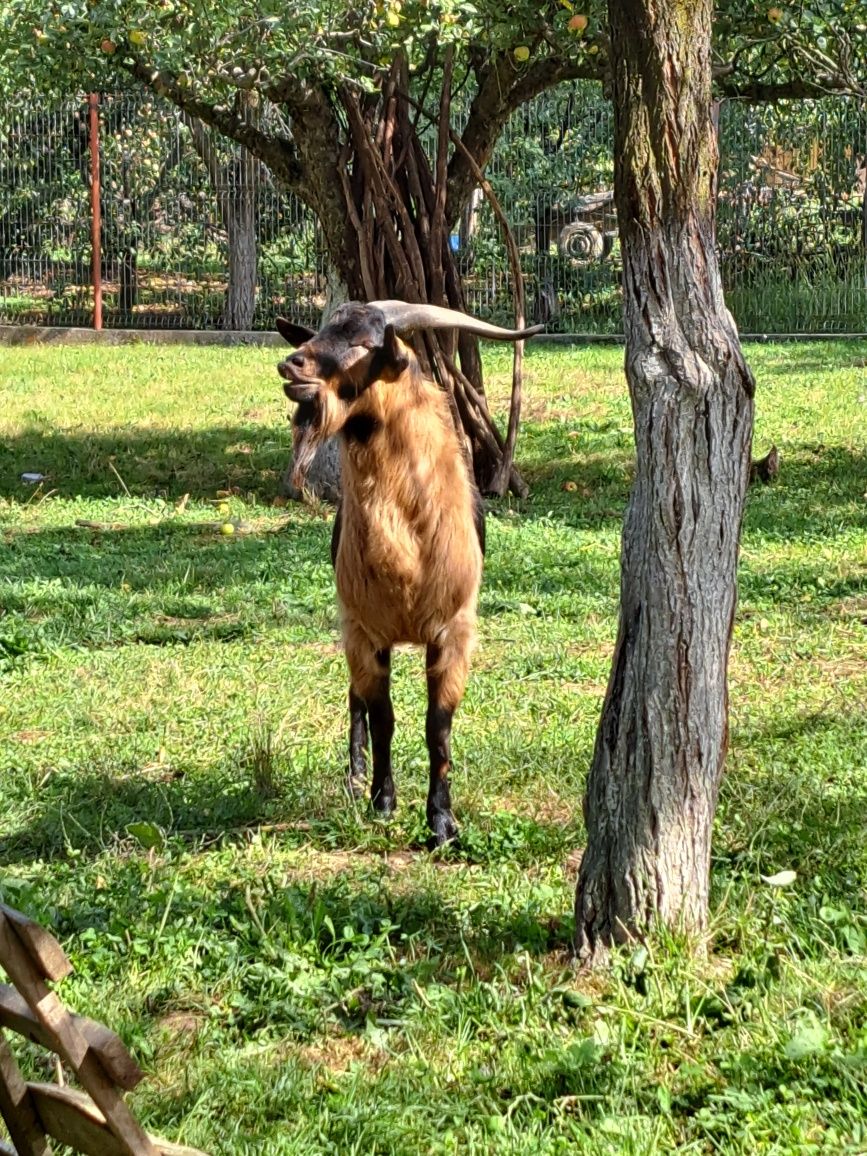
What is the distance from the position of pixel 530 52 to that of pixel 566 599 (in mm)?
4151

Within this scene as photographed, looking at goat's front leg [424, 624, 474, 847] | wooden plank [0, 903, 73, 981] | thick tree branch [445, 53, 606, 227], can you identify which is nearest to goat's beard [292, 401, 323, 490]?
goat's front leg [424, 624, 474, 847]

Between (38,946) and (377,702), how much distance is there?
354 cm

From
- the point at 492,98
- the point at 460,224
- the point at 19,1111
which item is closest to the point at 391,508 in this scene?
the point at 19,1111

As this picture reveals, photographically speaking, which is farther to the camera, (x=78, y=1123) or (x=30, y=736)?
(x=30, y=736)

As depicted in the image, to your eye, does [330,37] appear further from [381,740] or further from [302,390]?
[381,740]

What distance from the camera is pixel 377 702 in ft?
19.0

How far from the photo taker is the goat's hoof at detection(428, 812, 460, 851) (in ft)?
17.7

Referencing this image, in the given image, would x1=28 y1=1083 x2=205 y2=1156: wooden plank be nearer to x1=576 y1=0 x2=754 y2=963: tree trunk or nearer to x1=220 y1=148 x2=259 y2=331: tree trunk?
x1=576 y1=0 x2=754 y2=963: tree trunk

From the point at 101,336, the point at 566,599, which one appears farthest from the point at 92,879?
the point at 101,336

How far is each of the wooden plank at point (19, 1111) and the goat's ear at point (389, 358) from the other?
3.23 metres

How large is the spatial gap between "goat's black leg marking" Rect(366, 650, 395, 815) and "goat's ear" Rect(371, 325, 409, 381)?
42.5 inches

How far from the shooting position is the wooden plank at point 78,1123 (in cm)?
244

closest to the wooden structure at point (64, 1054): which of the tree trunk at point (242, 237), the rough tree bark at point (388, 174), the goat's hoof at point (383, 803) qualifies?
the goat's hoof at point (383, 803)

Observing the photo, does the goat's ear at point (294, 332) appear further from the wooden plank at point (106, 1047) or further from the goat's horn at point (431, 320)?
the wooden plank at point (106, 1047)
